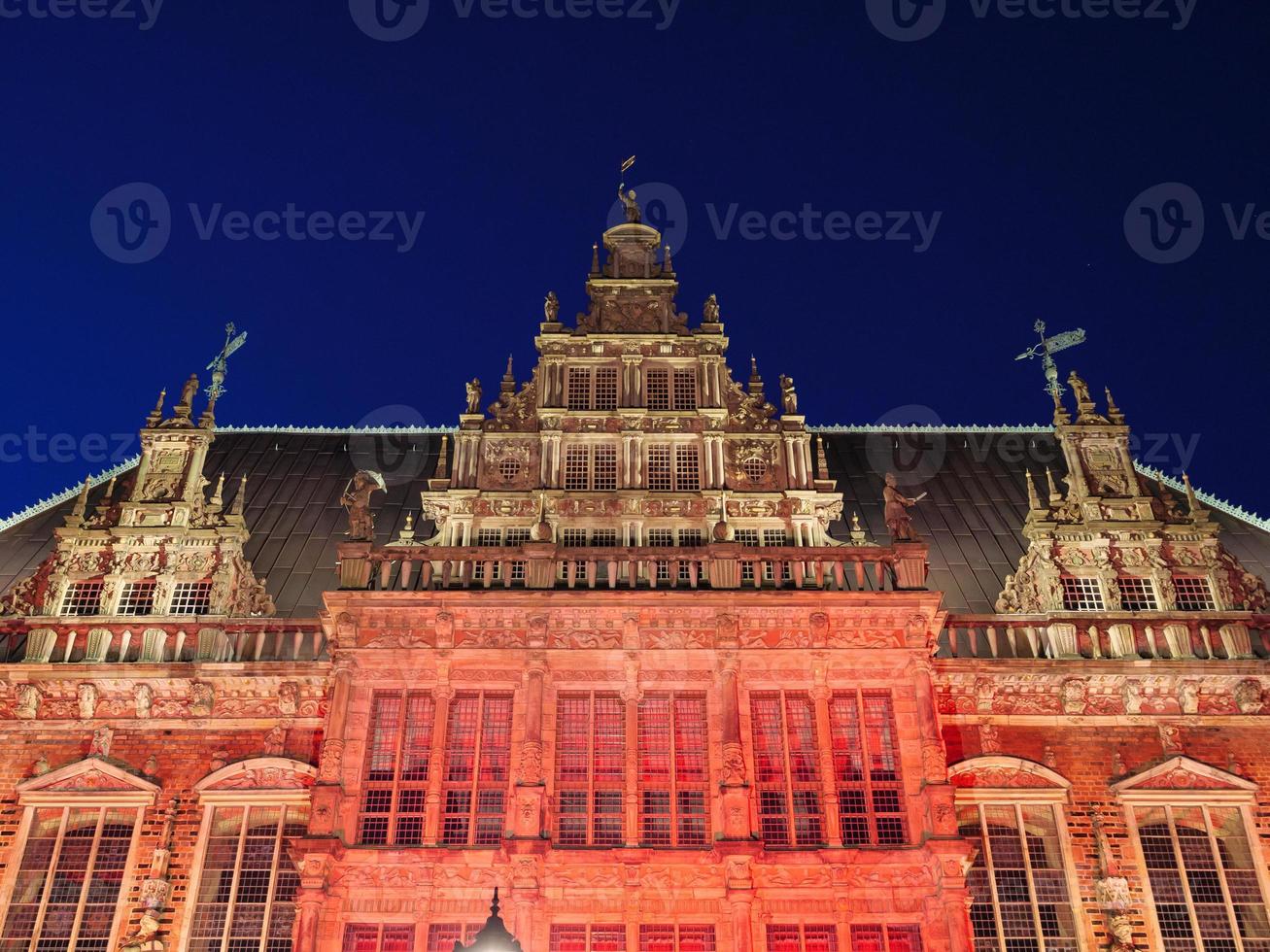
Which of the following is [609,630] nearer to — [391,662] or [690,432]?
[391,662]

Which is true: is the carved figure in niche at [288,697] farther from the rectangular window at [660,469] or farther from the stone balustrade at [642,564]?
the rectangular window at [660,469]

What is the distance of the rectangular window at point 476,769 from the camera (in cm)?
2539

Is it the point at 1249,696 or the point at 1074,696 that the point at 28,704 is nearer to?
the point at 1074,696

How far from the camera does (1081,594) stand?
31.3 metres

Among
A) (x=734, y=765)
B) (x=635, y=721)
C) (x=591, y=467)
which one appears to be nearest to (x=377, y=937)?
(x=635, y=721)

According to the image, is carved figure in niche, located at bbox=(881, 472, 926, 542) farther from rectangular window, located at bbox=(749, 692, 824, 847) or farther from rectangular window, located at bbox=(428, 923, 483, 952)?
rectangular window, located at bbox=(428, 923, 483, 952)

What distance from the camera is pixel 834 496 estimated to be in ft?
103

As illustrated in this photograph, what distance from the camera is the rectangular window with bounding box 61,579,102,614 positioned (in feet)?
99.8

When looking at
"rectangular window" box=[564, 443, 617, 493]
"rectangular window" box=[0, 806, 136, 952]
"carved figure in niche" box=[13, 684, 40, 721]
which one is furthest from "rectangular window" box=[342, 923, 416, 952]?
"rectangular window" box=[564, 443, 617, 493]

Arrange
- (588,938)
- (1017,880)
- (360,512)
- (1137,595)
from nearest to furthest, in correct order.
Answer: (588,938), (1017,880), (360,512), (1137,595)

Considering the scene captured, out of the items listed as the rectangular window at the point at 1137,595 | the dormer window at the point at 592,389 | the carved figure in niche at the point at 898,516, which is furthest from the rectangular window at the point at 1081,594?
the dormer window at the point at 592,389

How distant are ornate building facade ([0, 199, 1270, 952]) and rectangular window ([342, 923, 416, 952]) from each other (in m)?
0.08

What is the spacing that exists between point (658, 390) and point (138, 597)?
1453 cm

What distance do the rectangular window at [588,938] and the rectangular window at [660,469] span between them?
11.3 metres
